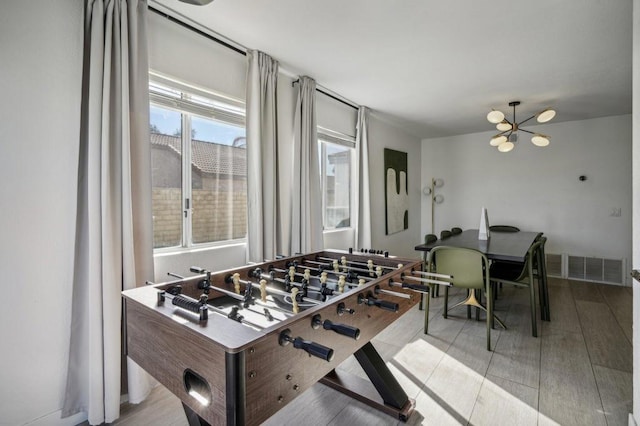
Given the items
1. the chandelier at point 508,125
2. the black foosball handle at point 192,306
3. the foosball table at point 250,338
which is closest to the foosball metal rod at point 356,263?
the foosball table at point 250,338

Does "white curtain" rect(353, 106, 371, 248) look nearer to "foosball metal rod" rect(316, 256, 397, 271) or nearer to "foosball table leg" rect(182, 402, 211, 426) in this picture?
"foosball metal rod" rect(316, 256, 397, 271)

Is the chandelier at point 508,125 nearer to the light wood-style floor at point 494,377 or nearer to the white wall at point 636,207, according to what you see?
the white wall at point 636,207

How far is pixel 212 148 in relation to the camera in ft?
8.24

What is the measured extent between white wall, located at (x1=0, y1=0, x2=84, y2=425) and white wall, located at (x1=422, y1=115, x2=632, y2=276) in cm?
539

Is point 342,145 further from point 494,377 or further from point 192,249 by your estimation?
point 494,377

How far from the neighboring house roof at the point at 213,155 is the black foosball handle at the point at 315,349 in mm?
1831

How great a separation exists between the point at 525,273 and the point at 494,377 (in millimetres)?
1186

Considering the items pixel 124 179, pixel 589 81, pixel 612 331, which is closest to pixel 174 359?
pixel 124 179

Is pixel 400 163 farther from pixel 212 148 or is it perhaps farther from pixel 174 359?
pixel 174 359

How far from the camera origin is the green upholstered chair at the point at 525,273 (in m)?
2.71

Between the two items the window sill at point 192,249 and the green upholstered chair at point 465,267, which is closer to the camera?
the window sill at point 192,249

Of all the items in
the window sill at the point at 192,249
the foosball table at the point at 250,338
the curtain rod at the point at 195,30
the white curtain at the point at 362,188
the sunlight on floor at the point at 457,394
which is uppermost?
the curtain rod at the point at 195,30

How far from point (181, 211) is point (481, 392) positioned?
2378 mm

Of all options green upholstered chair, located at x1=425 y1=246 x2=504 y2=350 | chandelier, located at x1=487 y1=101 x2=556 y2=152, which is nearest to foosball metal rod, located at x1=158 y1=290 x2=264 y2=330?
green upholstered chair, located at x1=425 y1=246 x2=504 y2=350
